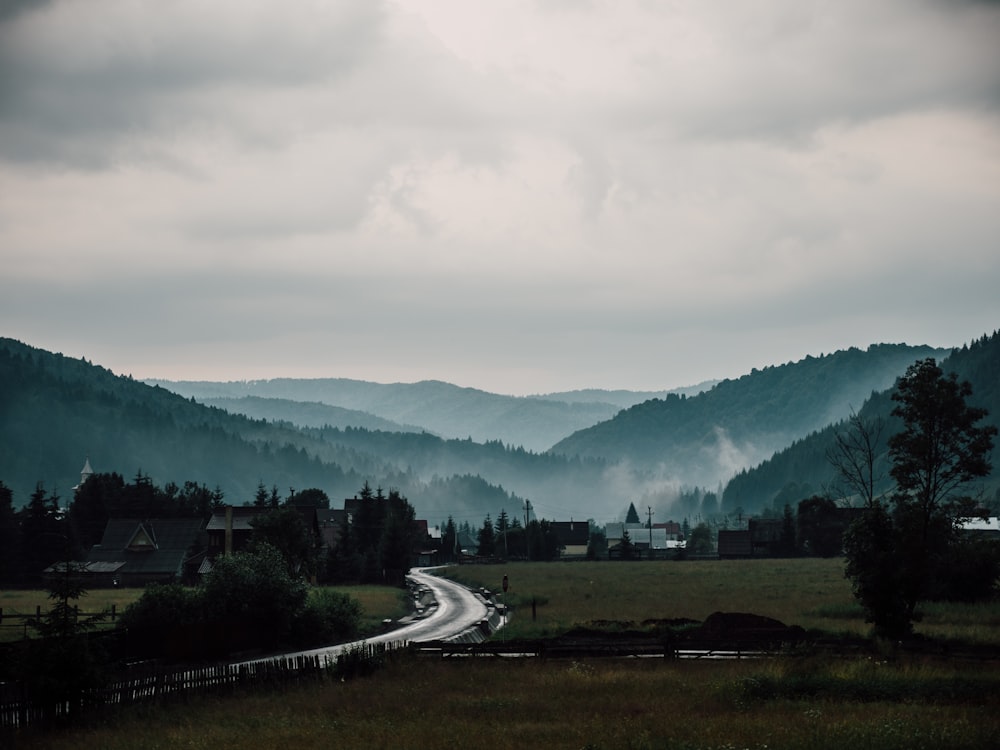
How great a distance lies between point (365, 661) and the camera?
158 feet

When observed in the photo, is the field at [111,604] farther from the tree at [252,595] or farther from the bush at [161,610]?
the tree at [252,595]

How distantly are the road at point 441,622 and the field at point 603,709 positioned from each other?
26.5ft

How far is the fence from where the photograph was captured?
35000 mm

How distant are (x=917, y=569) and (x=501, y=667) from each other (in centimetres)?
2025

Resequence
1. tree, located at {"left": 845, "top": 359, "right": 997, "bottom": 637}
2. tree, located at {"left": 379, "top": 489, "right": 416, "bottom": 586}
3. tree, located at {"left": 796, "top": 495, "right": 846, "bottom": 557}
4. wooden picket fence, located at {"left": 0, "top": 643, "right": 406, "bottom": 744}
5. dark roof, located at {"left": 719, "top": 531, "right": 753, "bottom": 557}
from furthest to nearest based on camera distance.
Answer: dark roof, located at {"left": 719, "top": 531, "right": 753, "bottom": 557} → tree, located at {"left": 796, "top": 495, "right": 846, "bottom": 557} → tree, located at {"left": 379, "top": 489, "right": 416, "bottom": 586} → tree, located at {"left": 845, "top": 359, "right": 997, "bottom": 637} → wooden picket fence, located at {"left": 0, "top": 643, "right": 406, "bottom": 744}

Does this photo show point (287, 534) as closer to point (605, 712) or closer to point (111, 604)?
point (111, 604)

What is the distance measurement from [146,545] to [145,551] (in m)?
0.72

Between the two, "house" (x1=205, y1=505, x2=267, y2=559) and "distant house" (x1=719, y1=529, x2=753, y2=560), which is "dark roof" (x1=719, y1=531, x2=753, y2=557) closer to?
"distant house" (x1=719, y1=529, x2=753, y2=560)

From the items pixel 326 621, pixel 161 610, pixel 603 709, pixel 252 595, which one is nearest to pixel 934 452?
pixel 326 621

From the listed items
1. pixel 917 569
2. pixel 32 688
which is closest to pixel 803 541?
pixel 917 569

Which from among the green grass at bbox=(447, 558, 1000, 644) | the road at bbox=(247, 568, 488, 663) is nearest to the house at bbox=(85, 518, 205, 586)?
the road at bbox=(247, 568, 488, 663)

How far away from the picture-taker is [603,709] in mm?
38031

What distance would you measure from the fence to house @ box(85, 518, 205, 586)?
284 feet

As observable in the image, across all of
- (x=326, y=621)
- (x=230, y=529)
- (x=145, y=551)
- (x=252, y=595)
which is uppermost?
(x=230, y=529)
